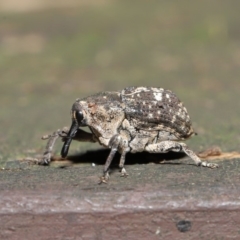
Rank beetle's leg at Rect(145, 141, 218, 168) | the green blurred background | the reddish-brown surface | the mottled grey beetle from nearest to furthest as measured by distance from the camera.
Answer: the reddish-brown surface
beetle's leg at Rect(145, 141, 218, 168)
the mottled grey beetle
the green blurred background

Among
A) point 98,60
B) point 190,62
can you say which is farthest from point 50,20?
point 190,62

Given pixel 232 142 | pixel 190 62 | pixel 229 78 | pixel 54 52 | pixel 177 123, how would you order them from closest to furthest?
1. pixel 177 123
2. pixel 232 142
3. pixel 229 78
4. pixel 190 62
5. pixel 54 52

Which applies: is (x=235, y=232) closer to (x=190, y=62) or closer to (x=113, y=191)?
(x=113, y=191)

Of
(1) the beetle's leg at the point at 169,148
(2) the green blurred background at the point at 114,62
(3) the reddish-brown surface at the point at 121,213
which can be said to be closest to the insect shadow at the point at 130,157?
(1) the beetle's leg at the point at 169,148

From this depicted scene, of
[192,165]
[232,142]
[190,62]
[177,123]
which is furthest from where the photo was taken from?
[190,62]

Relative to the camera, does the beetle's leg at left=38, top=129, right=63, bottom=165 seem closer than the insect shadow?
Yes

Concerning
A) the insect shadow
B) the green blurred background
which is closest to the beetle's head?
the insect shadow

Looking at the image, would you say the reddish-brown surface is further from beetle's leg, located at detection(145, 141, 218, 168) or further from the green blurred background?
the green blurred background
